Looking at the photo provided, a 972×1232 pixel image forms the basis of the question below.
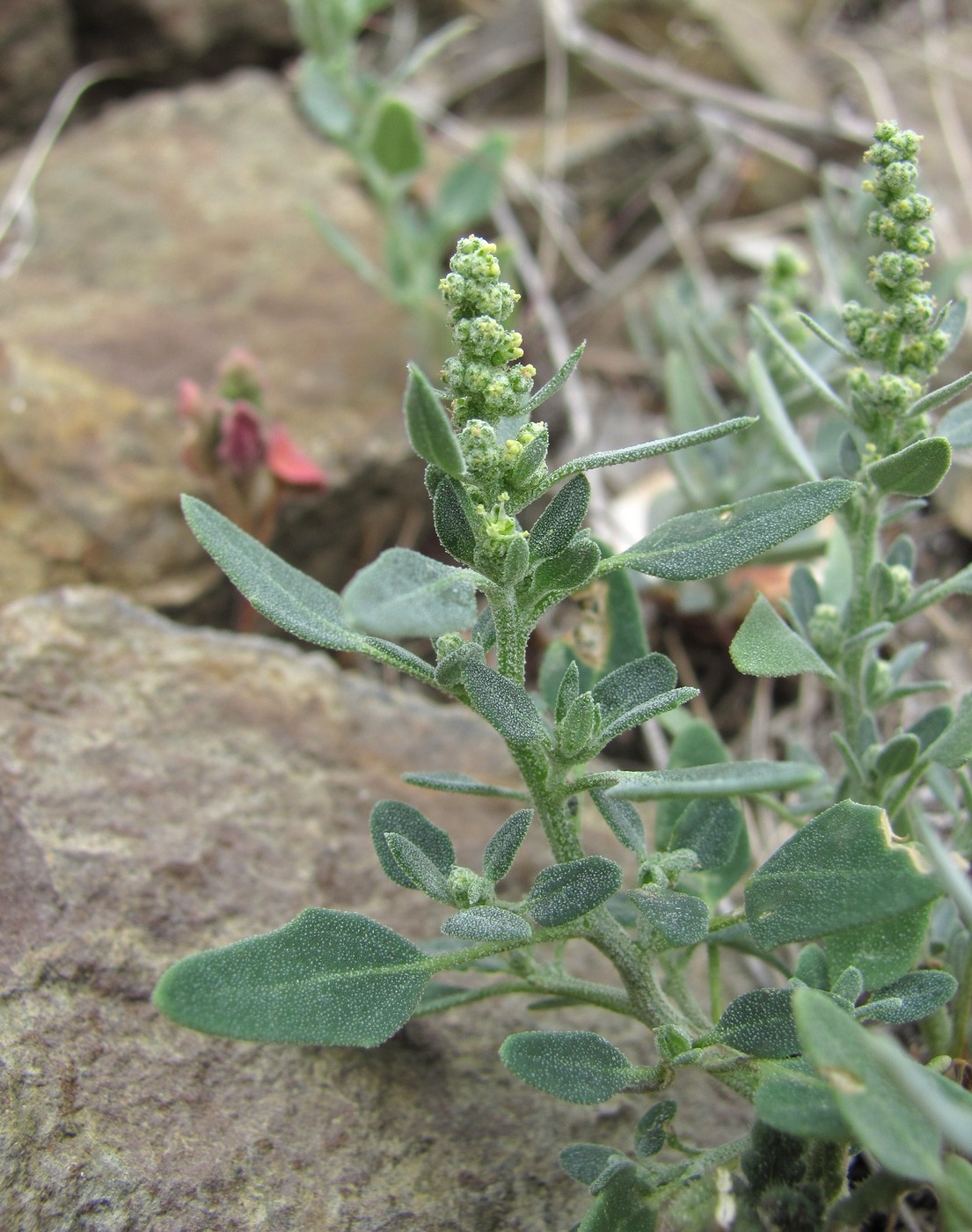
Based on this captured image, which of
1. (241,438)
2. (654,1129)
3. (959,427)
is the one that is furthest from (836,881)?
(241,438)

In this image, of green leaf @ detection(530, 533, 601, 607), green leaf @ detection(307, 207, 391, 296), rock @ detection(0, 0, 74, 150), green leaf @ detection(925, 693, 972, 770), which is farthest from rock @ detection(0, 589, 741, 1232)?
Result: rock @ detection(0, 0, 74, 150)

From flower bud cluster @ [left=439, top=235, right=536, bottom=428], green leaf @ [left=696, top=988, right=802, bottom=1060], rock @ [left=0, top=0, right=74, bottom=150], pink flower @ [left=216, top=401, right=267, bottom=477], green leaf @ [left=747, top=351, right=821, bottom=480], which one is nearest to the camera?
flower bud cluster @ [left=439, top=235, right=536, bottom=428]

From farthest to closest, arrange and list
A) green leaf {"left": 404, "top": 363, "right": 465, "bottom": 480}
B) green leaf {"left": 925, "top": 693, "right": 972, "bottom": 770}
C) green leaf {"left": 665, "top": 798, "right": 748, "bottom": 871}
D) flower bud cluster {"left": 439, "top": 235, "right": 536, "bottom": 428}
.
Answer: green leaf {"left": 665, "top": 798, "right": 748, "bottom": 871} < green leaf {"left": 925, "top": 693, "right": 972, "bottom": 770} < flower bud cluster {"left": 439, "top": 235, "right": 536, "bottom": 428} < green leaf {"left": 404, "top": 363, "right": 465, "bottom": 480}

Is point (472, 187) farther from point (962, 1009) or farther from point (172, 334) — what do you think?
point (962, 1009)

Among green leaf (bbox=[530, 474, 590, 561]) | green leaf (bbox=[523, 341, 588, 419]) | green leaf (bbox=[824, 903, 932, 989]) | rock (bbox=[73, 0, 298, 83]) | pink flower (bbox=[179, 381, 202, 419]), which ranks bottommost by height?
green leaf (bbox=[824, 903, 932, 989])

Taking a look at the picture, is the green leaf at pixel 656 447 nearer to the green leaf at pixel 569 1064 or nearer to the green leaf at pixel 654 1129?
the green leaf at pixel 569 1064

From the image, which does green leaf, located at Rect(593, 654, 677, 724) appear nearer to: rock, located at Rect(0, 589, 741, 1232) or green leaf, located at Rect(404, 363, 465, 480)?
green leaf, located at Rect(404, 363, 465, 480)

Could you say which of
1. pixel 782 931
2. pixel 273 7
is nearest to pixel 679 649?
pixel 782 931
